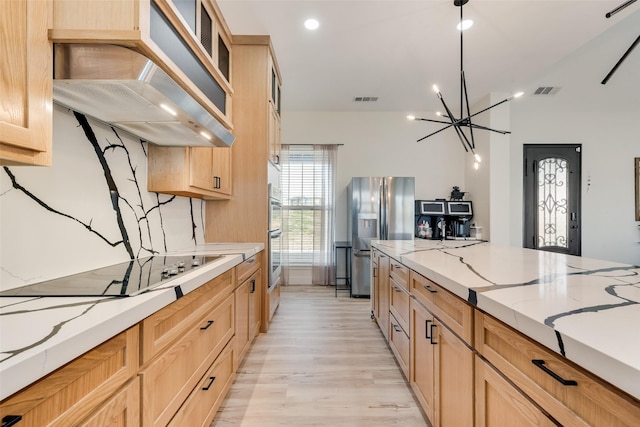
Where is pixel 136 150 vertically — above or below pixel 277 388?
above

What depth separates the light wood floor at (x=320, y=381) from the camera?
5.65 feet

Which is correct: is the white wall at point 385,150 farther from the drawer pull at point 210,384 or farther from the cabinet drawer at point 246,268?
the drawer pull at point 210,384

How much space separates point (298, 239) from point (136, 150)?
11.1 ft

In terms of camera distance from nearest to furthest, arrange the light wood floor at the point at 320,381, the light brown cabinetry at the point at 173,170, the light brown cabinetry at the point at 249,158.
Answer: the light wood floor at the point at 320,381, the light brown cabinetry at the point at 173,170, the light brown cabinetry at the point at 249,158

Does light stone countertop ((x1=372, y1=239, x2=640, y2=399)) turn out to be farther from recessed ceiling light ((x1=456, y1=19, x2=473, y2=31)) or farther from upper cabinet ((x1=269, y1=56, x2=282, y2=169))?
recessed ceiling light ((x1=456, y1=19, x2=473, y2=31))

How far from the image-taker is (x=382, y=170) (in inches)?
205

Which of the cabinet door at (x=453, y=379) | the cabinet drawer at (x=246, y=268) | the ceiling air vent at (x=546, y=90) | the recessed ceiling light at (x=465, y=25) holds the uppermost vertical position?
the ceiling air vent at (x=546, y=90)

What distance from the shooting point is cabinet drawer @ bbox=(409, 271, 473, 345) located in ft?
3.68

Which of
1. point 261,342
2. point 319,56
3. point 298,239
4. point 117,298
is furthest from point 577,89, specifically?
point 117,298

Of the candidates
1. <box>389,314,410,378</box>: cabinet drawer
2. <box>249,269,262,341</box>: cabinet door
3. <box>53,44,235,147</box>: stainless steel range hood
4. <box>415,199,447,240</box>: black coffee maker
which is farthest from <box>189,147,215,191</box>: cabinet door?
<box>415,199,447,240</box>: black coffee maker

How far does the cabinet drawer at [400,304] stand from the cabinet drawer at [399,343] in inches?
2.2

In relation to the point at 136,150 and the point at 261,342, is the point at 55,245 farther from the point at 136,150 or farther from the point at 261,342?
the point at 261,342

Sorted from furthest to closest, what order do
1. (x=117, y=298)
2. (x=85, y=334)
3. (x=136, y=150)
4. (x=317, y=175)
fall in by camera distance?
(x=317, y=175) → (x=136, y=150) → (x=117, y=298) → (x=85, y=334)

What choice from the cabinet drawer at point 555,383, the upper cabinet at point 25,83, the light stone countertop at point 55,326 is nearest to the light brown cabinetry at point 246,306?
the light stone countertop at point 55,326
